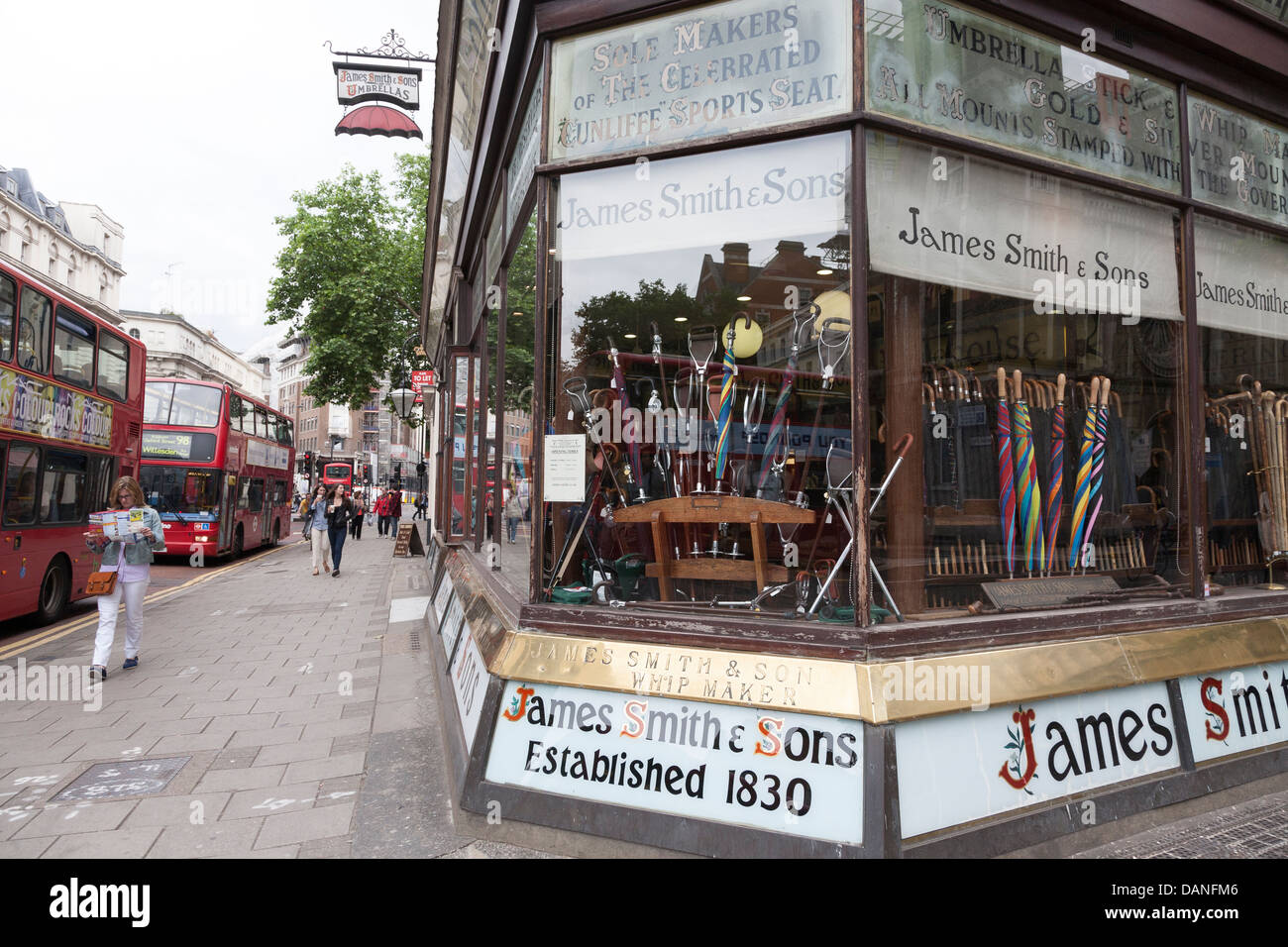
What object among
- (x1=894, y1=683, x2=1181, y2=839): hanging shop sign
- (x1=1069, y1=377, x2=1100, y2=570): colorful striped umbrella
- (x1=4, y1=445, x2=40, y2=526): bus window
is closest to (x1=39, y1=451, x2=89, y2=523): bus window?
(x1=4, y1=445, x2=40, y2=526): bus window

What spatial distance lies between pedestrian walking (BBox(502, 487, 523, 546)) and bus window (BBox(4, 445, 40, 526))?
20.8 ft

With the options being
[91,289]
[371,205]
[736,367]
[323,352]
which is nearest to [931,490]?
[736,367]

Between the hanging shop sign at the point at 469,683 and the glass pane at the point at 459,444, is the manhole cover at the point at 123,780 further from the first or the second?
the glass pane at the point at 459,444

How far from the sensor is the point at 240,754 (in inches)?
185

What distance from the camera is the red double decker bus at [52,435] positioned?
820cm

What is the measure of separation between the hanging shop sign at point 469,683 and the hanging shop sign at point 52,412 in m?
6.49

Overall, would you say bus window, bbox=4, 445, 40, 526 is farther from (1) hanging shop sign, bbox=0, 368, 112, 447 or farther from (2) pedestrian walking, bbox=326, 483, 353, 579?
(2) pedestrian walking, bbox=326, 483, 353, 579

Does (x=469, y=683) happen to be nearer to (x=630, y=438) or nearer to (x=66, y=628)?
(x=630, y=438)

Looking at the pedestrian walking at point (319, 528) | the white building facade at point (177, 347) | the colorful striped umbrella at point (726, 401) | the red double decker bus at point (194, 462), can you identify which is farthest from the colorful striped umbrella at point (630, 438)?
the white building facade at point (177, 347)

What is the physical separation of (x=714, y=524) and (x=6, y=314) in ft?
27.1

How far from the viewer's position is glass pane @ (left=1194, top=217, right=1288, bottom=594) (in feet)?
15.4

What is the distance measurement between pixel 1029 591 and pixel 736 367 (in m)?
1.98

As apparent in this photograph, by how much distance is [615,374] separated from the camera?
15.6 ft
